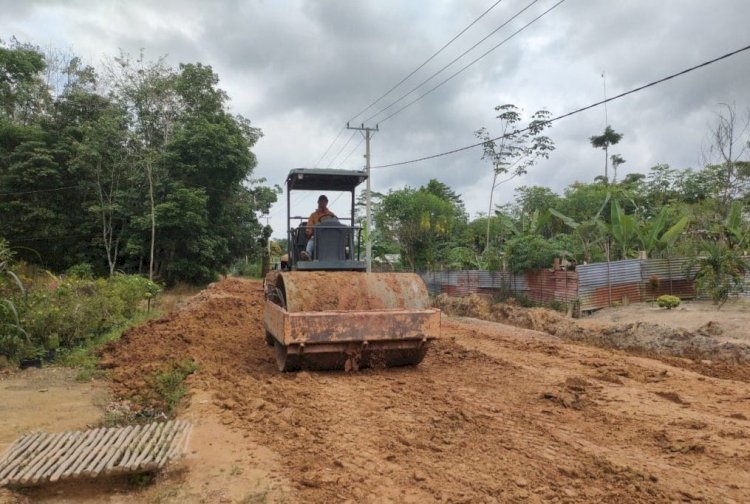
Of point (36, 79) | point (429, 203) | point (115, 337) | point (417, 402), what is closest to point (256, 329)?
point (115, 337)

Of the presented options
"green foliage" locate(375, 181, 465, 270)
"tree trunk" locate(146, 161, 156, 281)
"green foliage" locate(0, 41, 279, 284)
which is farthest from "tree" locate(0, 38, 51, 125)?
"green foliage" locate(375, 181, 465, 270)

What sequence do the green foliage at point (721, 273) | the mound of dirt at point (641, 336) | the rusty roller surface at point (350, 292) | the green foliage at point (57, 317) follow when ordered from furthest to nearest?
the green foliage at point (721, 273)
the mound of dirt at point (641, 336)
the green foliage at point (57, 317)
the rusty roller surface at point (350, 292)

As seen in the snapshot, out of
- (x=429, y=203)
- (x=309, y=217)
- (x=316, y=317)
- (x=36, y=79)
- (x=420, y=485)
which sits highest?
(x=36, y=79)

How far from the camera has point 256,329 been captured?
1119 centimetres

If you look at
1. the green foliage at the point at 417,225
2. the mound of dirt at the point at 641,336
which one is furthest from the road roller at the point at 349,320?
the green foliage at the point at 417,225

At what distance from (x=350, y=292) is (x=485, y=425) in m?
2.54

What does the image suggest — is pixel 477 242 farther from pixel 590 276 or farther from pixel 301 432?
pixel 301 432

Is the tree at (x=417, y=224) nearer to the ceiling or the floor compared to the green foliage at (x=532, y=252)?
nearer to the ceiling

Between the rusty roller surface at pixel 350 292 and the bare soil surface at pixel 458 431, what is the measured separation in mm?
818

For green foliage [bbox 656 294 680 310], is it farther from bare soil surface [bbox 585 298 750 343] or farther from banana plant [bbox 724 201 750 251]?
banana plant [bbox 724 201 750 251]

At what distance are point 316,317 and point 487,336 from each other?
6.27 metres

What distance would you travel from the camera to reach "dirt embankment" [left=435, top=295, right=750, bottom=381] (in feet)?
28.4

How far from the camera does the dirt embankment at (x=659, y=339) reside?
8.66 m

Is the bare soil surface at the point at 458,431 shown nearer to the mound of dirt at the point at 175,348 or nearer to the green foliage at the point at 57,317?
the mound of dirt at the point at 175,348
